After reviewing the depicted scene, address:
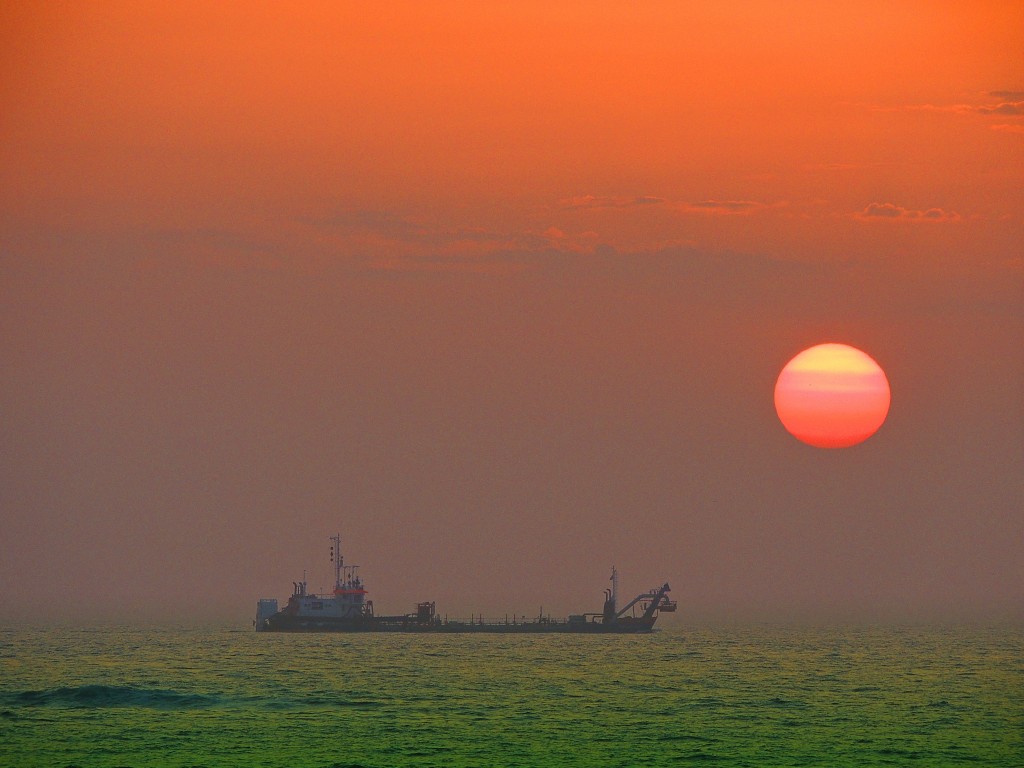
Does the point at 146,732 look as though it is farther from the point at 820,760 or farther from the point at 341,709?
the point at 820,760

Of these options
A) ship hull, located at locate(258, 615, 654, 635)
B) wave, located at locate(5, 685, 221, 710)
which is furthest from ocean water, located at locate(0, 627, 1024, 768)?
ship hull, located at locate(258, 615, 654, 635)

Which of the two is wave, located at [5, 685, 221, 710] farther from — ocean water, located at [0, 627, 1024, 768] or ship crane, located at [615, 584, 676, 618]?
ship crane, located at [615, 584, 676, 618]

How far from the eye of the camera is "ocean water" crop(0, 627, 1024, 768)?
228 ft

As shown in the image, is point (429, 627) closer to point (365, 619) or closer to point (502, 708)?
point (365, 619)

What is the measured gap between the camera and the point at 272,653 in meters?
150

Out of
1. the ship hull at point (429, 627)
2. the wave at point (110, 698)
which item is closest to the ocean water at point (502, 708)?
the wave at point (110, 698)

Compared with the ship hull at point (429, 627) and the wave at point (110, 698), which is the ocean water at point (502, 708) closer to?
the wave at point (110, 698)

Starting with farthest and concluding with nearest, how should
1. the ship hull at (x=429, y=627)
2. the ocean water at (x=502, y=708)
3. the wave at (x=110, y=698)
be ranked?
the ship hull at (x=429, y=627) → the wave at (x=110, y=698) → the ocean water at (x=502, y=708)

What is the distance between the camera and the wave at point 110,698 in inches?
3580

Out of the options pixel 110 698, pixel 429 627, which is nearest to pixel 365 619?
pixel 429 627

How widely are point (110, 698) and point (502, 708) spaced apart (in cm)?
2685

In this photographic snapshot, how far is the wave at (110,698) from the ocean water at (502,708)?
0.27 meters

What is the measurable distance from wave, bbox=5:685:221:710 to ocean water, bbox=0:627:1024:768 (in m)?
0.27

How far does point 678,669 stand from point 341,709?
48762mm
